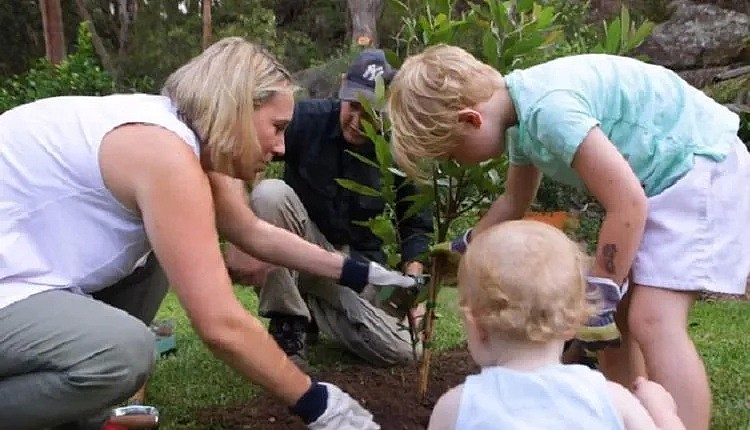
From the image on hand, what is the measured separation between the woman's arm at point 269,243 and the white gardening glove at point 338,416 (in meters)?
0.63

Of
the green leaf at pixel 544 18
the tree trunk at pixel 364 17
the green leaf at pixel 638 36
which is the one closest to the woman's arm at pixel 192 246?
the green leaf at pixel 544 18

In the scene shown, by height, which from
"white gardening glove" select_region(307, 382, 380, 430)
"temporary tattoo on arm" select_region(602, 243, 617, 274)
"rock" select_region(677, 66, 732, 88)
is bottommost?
"rock" select_region(677, 66, 732, 88)

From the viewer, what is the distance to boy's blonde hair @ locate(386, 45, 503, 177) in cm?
216

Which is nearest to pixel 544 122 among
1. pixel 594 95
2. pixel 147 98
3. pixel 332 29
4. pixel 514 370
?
pixel 594 95

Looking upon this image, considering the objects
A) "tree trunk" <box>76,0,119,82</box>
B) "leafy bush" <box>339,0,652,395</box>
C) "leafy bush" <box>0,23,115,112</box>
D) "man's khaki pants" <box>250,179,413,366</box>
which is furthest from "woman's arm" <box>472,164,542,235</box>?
"tree trunk" <box>76,0,119,82</box>

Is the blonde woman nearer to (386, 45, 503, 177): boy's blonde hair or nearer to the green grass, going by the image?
the green grass

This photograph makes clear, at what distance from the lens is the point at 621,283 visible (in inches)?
85.9

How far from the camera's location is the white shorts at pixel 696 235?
7.35 ft

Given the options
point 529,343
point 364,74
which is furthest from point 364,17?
point 529,343

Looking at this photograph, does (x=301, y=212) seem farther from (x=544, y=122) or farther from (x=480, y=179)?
(x=544, y=122)

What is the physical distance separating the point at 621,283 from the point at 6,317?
1395 millimetres

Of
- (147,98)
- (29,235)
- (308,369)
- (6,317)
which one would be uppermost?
(147,98)

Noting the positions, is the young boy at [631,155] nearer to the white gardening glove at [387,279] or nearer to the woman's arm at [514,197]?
the woman's arm at [514,197]

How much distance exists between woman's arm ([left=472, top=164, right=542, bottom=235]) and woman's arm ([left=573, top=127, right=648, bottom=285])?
1.23 ft
